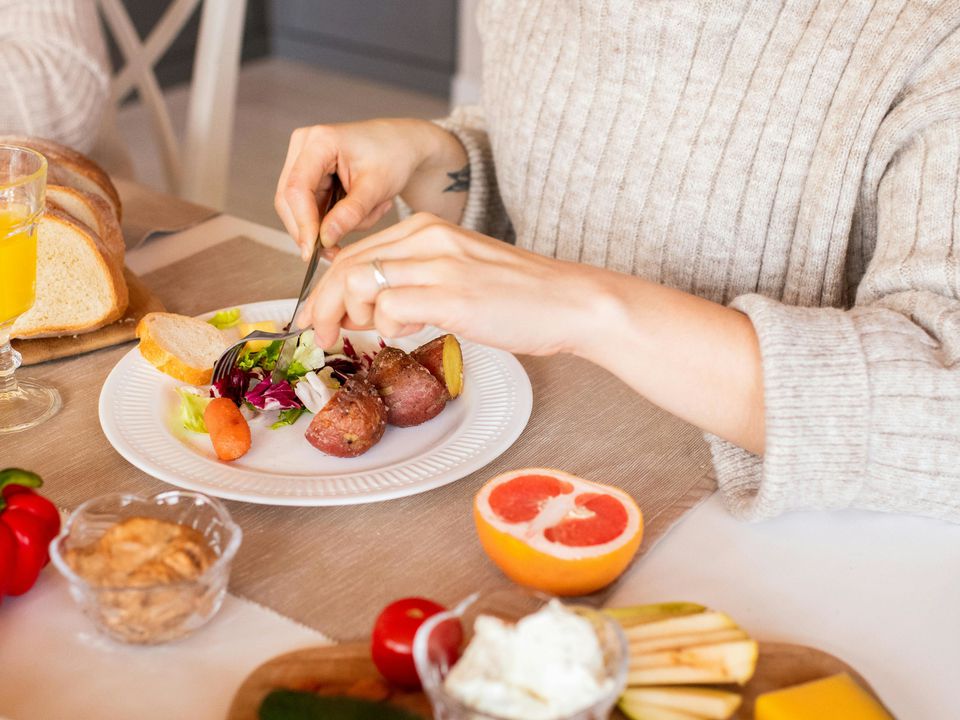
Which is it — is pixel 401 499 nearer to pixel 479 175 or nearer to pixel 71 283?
pixel 71 283

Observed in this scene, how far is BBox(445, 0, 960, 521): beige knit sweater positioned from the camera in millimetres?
899

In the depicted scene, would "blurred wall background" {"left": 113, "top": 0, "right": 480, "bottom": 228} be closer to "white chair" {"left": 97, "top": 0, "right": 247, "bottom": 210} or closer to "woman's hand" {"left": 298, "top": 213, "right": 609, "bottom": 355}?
"white chair" {"left": 97, "top": 0, "right": 247, "bottom": 210}

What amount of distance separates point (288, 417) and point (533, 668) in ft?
1.68

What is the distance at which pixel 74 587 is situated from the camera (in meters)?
0.73

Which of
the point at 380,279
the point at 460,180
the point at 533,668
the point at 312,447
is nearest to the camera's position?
the point at 533,668

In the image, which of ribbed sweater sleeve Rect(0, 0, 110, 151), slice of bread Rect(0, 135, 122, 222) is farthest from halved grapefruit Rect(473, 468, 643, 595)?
ribbed sweater sleeve Rect(0, 0, 110, 151)

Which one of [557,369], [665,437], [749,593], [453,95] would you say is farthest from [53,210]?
[453,95]

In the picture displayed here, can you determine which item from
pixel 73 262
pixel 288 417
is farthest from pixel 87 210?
pixel 288 417

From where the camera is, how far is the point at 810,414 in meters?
0.89

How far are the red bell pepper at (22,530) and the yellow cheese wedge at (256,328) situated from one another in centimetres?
39

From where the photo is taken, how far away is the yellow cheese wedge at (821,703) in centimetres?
65

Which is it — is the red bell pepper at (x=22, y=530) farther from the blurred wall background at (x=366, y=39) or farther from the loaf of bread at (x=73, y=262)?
the blurred wall background at (x=366, y=39)

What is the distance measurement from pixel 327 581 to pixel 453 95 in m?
4.53

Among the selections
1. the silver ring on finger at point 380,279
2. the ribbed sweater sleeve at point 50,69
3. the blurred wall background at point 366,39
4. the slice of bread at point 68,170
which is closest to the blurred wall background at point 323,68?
the blurred wall background at point 366,39
